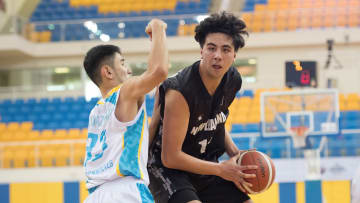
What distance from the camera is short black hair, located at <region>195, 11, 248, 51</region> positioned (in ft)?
10.4

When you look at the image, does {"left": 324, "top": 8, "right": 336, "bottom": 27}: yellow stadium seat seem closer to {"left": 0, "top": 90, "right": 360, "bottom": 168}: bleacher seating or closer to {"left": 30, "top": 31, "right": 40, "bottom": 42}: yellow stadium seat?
{"left": 0, "top": 90, "right": 360, "bottom": 168}: bleacher seating

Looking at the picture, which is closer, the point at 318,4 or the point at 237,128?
the point at 237,128

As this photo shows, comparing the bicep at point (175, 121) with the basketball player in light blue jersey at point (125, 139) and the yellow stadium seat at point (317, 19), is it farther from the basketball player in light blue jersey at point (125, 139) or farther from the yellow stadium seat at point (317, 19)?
the yellow stadium seat at point (317, 19)

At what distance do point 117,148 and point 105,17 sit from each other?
14378 mm

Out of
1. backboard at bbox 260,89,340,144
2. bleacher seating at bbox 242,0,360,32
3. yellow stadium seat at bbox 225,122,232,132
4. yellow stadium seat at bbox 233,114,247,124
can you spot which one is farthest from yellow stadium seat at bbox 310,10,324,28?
backboard at bbox 260,89,340,144

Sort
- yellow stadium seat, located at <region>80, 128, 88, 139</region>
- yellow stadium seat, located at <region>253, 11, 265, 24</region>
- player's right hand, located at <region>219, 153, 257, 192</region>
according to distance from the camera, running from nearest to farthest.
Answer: player's right hand, located at <region>219, 153, 257, 192</region> → yellow stadium seat, located at <region>80, 128, 88, 139</region> → yellow stadium seat, located at <region>253, 11, 265, 24</region>

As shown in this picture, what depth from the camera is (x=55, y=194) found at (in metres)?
7.26

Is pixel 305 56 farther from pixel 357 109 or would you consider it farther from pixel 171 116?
pixel 171 116

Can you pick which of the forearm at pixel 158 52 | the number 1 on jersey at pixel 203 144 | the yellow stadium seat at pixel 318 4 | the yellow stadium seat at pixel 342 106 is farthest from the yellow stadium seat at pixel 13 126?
the forearm at pixel 158 52

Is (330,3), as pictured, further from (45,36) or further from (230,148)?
(230,148)

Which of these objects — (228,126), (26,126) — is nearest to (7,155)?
(26,126)

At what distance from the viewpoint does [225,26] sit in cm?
316

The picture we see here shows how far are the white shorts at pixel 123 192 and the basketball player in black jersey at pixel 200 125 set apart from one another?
356 millimetres

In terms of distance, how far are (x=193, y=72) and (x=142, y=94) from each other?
1.81 ft
